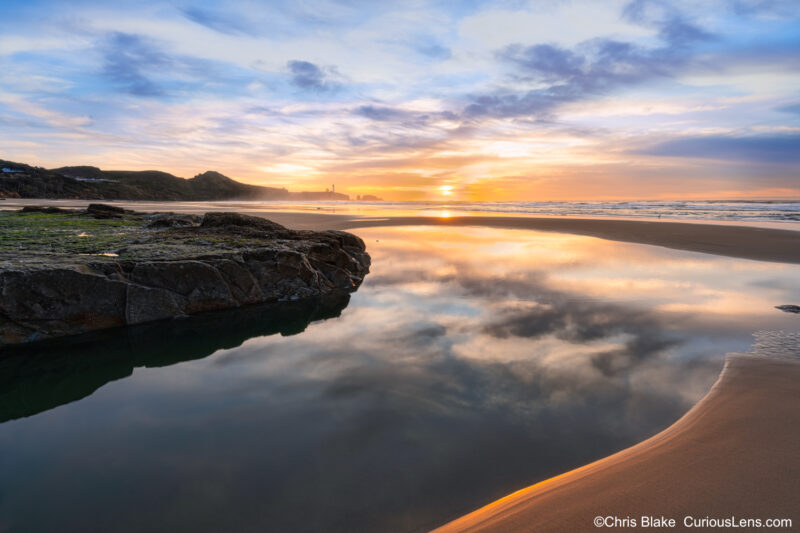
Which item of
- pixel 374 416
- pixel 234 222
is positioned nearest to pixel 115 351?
pixel 374 416

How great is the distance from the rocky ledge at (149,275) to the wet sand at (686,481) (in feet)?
26.4

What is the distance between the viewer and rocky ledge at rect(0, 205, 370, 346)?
276 inches

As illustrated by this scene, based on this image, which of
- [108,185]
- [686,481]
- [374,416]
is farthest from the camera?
[108,185]

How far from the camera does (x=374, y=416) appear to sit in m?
4.57

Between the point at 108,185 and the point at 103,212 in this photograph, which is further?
the point at 108,185

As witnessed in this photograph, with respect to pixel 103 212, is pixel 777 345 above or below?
below

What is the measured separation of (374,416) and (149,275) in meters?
6.73

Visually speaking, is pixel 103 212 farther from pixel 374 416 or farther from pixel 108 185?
pixel 108 185

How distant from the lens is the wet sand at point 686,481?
289 centimetres

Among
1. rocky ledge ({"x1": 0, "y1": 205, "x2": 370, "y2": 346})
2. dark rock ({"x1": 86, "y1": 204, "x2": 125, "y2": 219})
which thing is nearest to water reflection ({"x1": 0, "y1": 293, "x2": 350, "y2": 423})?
rocky ledge ({"x1": 0, "y1": 205, "x2": 370, "y2": 346})

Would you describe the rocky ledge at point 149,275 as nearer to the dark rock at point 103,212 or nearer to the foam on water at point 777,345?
the foam on water at point 777,345

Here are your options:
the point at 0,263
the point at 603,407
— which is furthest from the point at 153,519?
the point at 0,263

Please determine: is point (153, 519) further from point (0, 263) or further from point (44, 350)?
point (0, 263)

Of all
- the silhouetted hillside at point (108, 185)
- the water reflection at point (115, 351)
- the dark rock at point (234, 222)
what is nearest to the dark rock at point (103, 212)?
the dark rock at point (234, 222)
